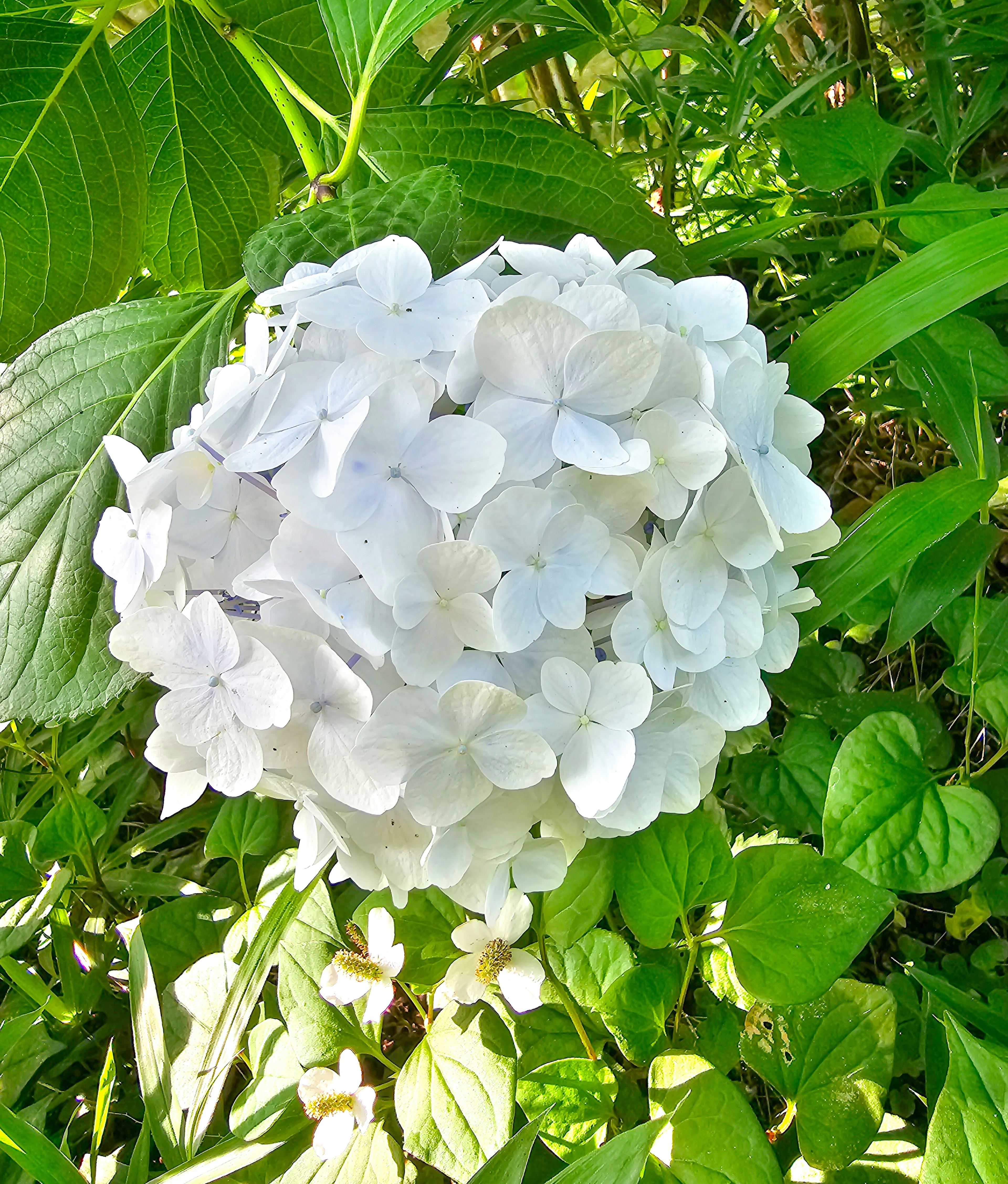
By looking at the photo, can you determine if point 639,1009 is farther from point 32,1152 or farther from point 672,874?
point 32,1152

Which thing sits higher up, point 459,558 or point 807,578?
point 459,558

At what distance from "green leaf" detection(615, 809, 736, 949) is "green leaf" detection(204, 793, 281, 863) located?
35 cm

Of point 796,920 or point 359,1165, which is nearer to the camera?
point 796,920

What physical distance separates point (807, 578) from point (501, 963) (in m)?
0.33

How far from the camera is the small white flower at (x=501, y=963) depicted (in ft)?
1.89

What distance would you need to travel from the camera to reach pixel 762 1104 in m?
0.75

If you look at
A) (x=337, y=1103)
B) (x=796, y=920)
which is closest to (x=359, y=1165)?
(x=337, y=1103)

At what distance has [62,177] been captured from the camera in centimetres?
60

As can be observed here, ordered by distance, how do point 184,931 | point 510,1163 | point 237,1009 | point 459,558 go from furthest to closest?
point 184,931, point 237,1009, point 510,1163, point 459,558

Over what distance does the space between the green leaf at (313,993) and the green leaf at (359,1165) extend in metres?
0.06

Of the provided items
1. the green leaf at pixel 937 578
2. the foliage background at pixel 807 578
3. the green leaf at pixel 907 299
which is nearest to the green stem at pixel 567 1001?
the foliage background at pixel 807 578

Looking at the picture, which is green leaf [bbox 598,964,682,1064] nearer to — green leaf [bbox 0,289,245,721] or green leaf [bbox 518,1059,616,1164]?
green leaf [bbox 518,1059,616,1164]

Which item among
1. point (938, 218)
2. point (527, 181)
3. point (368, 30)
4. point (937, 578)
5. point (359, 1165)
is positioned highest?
point (368, 30)

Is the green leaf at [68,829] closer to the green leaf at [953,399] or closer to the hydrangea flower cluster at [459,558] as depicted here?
the hydrangea flower cluster at [459,558]
